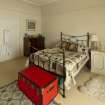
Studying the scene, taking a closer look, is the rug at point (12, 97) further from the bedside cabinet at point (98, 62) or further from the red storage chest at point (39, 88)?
the bedside cabinet at point (98, 62)

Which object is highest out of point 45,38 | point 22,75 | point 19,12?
point 19,12

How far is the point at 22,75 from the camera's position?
5.33 ft

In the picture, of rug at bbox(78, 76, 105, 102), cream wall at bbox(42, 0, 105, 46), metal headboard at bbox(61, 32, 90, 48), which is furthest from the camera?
metal headboard at bbox(61, 32, 90, 48)

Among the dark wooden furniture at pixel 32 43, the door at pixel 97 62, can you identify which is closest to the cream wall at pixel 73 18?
the dark wooden furniture at pixel 32 43

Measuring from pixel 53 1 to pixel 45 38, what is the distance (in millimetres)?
1764

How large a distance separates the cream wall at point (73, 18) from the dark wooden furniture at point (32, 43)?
344 millimetres

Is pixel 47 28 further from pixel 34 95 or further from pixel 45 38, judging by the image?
pixel 34 95

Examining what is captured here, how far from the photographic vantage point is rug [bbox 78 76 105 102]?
246 cm

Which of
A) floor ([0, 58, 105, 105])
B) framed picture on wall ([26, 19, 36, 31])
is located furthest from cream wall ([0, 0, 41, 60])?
floor ([0, 58, 105, 105])

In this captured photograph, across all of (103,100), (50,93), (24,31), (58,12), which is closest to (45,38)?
(24,31)

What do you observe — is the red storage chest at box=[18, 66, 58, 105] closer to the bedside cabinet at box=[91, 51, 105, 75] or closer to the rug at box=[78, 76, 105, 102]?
the rug at box=[78, 76, 105, 102]

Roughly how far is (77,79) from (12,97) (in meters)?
1.79

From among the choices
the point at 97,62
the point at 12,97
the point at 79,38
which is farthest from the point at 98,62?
the point at 12,97

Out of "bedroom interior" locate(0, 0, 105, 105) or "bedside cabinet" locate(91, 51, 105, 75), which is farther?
"bedside cabinet" locate(91, 51, 105, 75)
